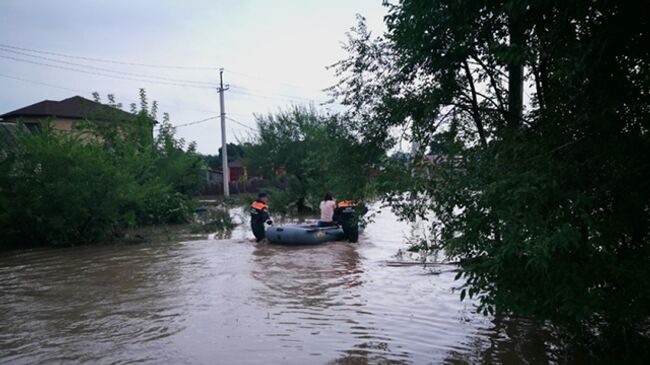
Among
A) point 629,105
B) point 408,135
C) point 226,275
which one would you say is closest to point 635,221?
point 629,105

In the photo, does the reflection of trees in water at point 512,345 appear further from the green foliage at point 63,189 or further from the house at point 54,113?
the house at point 54,113

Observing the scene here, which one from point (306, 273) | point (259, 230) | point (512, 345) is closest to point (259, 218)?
point (259, 230)

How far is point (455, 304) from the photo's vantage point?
8789 mm

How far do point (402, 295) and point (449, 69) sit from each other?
446 cm

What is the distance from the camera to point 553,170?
14.7ft

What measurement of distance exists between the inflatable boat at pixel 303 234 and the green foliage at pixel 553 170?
9290 mm

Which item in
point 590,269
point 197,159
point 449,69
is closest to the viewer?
point 590,269

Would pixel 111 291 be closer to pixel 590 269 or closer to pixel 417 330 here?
pixel 417 330

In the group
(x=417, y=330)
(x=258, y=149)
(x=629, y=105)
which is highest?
(x=258, y=149)

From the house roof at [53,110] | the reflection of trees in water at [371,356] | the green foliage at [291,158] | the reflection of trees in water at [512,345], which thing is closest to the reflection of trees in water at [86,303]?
the reflection of trees in water at [371,356]

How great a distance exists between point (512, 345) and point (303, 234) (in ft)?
29.6

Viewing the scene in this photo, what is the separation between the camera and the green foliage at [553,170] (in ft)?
14.1

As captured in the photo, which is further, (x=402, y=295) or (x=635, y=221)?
(x=402, y=295)

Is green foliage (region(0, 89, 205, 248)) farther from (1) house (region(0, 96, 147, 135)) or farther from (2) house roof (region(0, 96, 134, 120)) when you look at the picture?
(2) house roof (region(0, 96, 134, 120))
